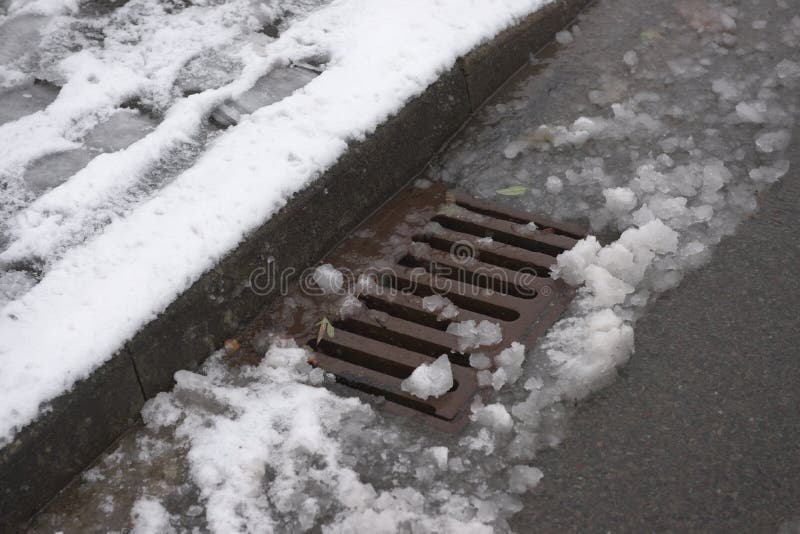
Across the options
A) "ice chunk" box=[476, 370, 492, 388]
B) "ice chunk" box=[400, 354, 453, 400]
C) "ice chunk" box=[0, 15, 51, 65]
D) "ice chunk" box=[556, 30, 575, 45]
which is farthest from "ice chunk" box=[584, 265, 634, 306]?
"ice chunk" box=[0, 15, 51, 65]

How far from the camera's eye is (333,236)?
2750 mm

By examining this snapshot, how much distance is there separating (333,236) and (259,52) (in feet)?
3.14

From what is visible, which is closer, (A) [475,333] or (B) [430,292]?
(A) [475,333]

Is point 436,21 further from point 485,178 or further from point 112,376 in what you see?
point 112,376

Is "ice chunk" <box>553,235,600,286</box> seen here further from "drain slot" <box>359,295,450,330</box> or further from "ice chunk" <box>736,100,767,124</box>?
"ice chunk" <box>736,100,767,124</box>

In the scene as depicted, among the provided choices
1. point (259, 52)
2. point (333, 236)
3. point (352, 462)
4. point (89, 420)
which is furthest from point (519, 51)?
point (89, 420)

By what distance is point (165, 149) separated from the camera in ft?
9.11

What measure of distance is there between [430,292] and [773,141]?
139 centimetres

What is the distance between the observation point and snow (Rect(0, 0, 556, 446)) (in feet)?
7.25

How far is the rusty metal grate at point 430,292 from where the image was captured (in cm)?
238

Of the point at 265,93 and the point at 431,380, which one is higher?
the point at 265,93

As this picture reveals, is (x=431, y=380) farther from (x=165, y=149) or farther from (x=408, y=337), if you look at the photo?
(x=165, y=149)

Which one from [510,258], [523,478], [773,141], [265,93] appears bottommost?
[523,478]

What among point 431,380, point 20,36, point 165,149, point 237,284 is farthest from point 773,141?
point 20,36
